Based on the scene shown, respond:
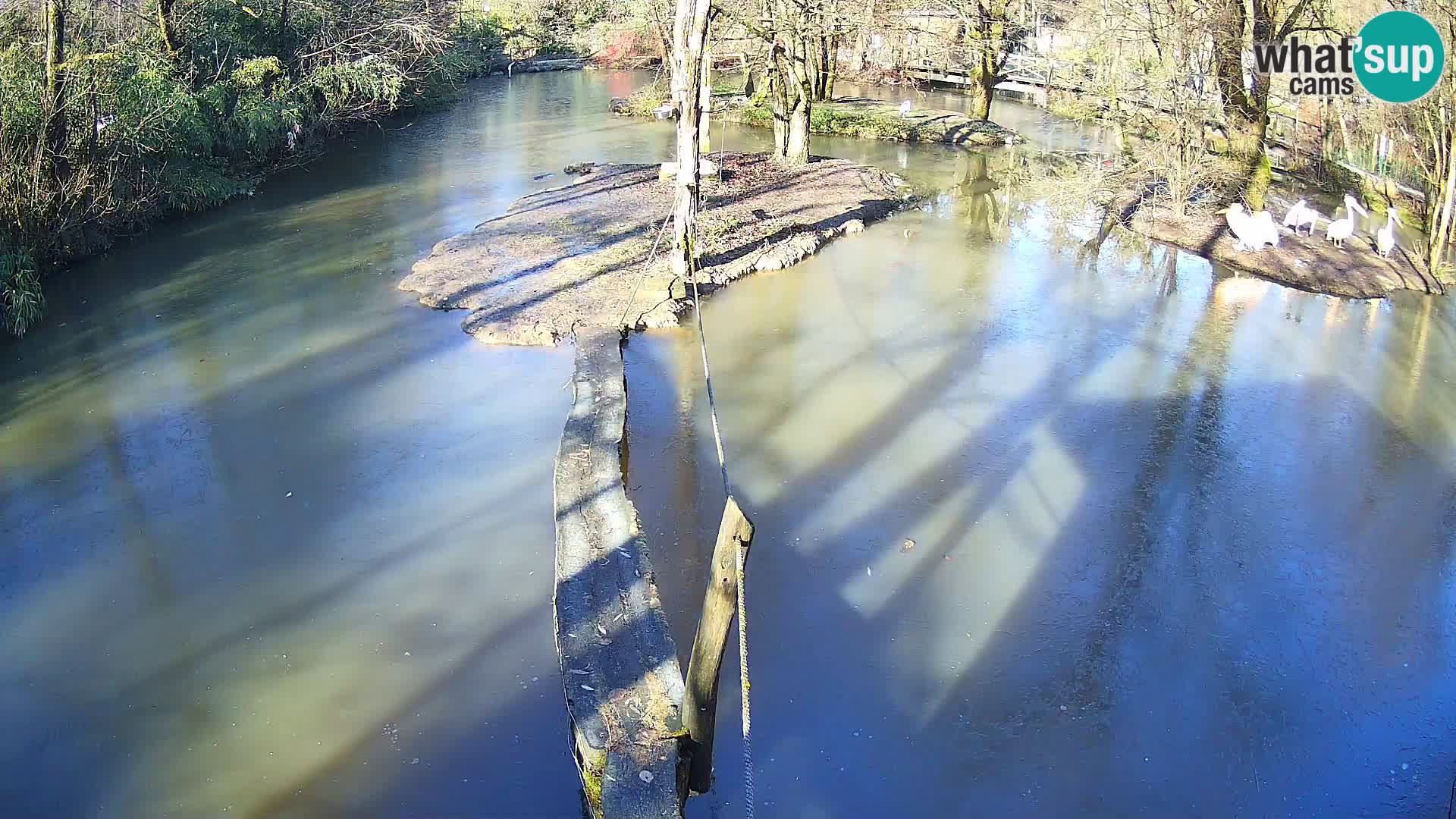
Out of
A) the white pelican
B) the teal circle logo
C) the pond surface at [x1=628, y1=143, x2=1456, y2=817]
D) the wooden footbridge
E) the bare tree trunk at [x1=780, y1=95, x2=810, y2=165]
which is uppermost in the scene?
the wooden footbridge

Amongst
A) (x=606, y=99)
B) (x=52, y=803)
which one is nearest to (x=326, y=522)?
(x=52, y=803)

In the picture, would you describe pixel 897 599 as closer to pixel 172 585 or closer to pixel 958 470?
pixel 958 470

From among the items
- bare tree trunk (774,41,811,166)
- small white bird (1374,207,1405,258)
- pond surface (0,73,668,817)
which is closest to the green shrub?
pond surface (0,73,668,817)

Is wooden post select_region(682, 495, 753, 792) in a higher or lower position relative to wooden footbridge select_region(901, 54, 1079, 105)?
lower

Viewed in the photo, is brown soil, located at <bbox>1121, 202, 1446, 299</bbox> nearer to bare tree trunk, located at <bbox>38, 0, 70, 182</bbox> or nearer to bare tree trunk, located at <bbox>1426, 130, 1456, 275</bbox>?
bare tree trunk, located at <bbox>1426, 130, 1456, 275</bbox>

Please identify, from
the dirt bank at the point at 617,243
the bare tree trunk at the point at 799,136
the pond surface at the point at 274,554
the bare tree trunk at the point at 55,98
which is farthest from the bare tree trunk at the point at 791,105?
the bare tree trunk at the point at 55,98

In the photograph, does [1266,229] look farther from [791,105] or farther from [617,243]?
[791,105]

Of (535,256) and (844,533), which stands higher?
(535,256)
